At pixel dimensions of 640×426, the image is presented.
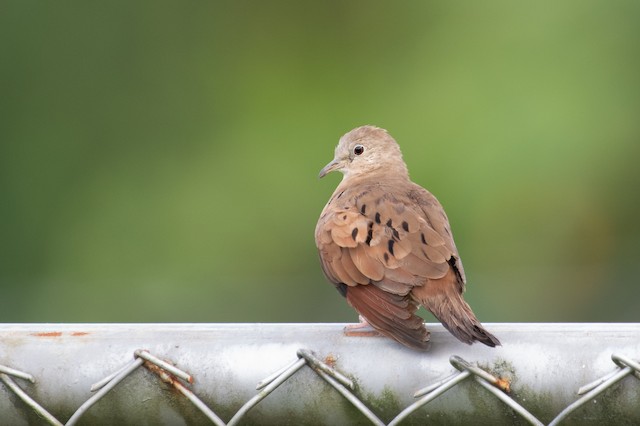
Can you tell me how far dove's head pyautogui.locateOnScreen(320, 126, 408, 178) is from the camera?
4.75 meters

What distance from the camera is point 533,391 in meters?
2.12

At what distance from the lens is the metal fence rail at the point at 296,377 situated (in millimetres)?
2113

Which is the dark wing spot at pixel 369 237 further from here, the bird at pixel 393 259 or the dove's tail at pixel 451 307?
the dove's tail at pixel 451 307

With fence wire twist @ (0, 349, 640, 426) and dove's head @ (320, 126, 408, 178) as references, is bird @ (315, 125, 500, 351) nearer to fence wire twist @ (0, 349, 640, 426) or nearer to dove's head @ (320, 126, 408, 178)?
fence wire twist @ (0, 349, 640, 426)

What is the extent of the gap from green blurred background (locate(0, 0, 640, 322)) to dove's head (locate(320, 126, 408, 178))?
0.53 meters

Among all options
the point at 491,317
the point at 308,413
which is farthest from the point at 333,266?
the point at 491,317

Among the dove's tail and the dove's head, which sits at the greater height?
the dove's head

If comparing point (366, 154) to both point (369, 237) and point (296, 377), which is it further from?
point (296, 377)

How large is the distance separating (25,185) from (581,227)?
2651 mm

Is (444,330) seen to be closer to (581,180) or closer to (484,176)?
(484,176)

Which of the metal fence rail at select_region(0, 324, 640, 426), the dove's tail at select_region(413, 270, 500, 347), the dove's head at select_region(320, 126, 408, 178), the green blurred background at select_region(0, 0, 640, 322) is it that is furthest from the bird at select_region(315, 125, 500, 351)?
the green blurred background at select_region(0, 0, 640, 322)

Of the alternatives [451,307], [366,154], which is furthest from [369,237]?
[366,154]

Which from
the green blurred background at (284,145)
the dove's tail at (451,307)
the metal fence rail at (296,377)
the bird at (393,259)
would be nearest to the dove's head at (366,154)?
the green blurred background at (284,145)

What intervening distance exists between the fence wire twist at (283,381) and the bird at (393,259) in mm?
437
